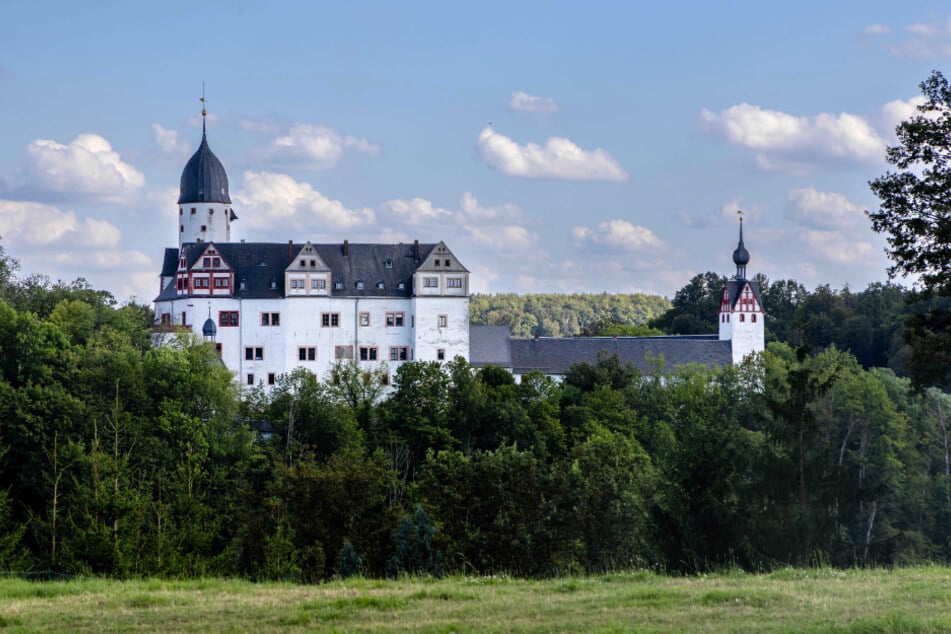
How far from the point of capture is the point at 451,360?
70.7 meters

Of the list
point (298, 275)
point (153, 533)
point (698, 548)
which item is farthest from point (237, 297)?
point (698, 548)

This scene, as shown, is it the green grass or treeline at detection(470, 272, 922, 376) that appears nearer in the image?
the green grass

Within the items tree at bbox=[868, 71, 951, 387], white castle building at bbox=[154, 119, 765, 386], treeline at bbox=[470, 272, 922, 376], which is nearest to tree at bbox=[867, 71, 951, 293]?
tree at bbox=[868, 71, 951, 387]

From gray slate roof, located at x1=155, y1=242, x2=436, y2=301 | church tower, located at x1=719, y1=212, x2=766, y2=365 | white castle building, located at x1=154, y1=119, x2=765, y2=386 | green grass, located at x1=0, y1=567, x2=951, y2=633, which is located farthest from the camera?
church tower, located at x1=719, y1=212, x2=766, y2=365

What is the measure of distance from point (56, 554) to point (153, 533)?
116 inches

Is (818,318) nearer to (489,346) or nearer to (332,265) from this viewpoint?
(489,346)

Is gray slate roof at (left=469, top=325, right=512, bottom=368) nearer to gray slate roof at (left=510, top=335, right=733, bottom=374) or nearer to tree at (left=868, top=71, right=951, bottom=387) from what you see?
gray slate roof at (left=510, top=335, right=733, bottom=374)

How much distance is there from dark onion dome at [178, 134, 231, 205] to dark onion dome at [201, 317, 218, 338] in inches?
447

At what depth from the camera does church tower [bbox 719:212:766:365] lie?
297 feet

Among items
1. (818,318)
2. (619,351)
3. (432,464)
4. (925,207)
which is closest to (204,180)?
(619,351)

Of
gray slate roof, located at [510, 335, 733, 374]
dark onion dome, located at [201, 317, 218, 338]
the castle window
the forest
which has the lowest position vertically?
the forest

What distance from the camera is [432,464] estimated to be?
4844 centimetres

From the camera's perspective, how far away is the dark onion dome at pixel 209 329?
6950cm

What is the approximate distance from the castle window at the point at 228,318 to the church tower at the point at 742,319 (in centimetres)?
3609
